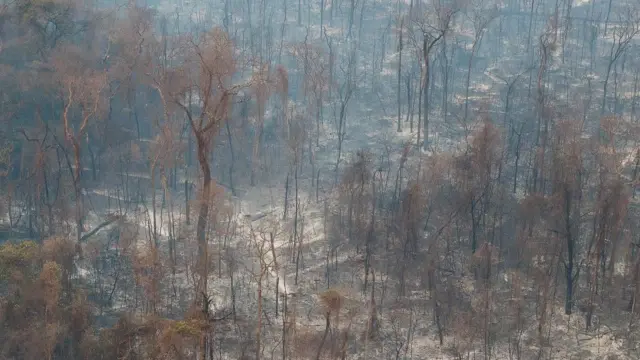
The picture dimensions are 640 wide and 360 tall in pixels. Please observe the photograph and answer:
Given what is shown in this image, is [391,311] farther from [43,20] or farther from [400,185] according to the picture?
[43,20]

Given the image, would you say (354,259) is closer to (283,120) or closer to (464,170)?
(464,170)

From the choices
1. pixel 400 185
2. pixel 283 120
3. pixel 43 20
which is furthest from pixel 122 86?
pixel 400 185

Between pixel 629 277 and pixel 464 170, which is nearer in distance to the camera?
pixel 629 277

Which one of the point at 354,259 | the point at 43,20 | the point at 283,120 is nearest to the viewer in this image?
the point at 354,259

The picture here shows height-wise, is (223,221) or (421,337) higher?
(223,221)

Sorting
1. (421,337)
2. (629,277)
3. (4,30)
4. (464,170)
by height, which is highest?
(4,30)

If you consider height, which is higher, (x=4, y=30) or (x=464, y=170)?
(x=4, y=30)

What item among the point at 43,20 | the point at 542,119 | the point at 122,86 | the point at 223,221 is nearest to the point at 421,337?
the point at 223,221

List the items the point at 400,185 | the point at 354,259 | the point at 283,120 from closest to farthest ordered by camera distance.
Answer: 1. the point at 354,259
2. the point at 400,185
3. the point at 283,120

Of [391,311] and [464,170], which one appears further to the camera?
[464,170]
